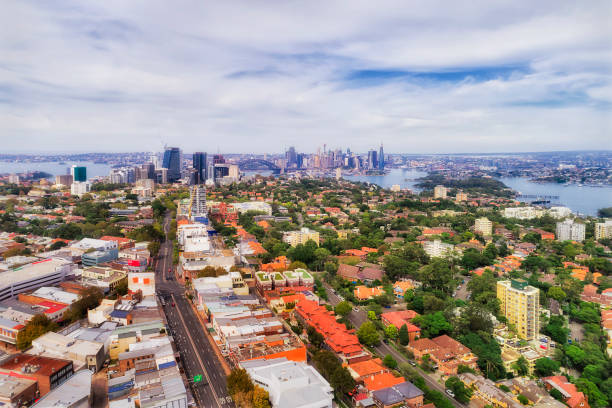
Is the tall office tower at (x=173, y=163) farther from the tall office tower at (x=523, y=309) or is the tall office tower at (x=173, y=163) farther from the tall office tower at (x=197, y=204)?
the tall office tower at (x=523, y=309)

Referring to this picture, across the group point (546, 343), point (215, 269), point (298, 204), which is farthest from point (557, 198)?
point (215, 269)

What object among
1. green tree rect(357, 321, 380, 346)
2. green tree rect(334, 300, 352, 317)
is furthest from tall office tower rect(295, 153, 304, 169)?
green tree rect(357, 321, 380, 346)

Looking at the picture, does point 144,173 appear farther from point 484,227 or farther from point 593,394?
point 593,394

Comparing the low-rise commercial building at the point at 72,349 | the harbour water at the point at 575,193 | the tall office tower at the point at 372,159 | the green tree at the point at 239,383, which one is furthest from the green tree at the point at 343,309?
the tall office tower at the point at 372,159

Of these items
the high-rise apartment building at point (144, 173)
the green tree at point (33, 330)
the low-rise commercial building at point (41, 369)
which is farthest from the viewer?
the high-rise apartment building at point (144, 173)

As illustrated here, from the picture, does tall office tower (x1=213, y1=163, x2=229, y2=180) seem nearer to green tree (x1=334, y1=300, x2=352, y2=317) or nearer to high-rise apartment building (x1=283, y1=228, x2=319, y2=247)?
high-rise apartment building (x1=283, y1=228, x2=319, y2=247)

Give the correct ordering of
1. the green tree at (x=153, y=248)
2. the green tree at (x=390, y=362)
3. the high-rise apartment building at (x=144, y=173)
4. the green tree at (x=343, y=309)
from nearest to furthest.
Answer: the green tree at (x=390, y=362) < the green tree at (x=343, y=309) < the green tree at (x=153, y=248) < the high-rise apartment building at (x=144, y=173)
